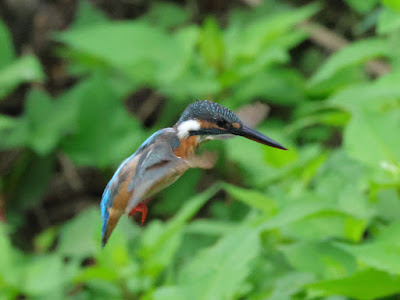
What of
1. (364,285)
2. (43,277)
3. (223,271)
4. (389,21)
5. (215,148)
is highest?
(215,148)

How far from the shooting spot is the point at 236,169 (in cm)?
253

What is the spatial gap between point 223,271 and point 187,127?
884 mm

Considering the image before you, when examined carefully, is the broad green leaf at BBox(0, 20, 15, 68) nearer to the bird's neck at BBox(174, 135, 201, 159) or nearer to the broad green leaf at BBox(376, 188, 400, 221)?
the broad green leaf at BBox(376, 188, 400, 221)

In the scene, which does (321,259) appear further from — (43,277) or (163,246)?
(43,277)

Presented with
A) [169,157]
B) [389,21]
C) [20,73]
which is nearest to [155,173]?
[169,157]

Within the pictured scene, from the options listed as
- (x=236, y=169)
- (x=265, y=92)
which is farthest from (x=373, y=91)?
(x=265, y=92)

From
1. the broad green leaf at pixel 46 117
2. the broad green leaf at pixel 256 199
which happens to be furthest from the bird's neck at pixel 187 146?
the broad green leaf at pixel 46 117

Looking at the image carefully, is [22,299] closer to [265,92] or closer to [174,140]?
[265,92]

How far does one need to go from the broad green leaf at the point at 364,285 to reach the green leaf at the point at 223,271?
0.54 feet

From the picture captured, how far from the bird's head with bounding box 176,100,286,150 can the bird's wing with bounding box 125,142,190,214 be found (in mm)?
38

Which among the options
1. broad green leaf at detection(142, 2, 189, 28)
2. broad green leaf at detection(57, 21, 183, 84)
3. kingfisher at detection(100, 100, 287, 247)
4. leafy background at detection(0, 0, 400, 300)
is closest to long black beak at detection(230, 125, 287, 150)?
kingfisher at detection(100, 100, 287, 247)

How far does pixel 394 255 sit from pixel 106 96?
171 cm

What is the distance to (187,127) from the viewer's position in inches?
22.5

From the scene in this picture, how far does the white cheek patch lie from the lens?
0.56m
